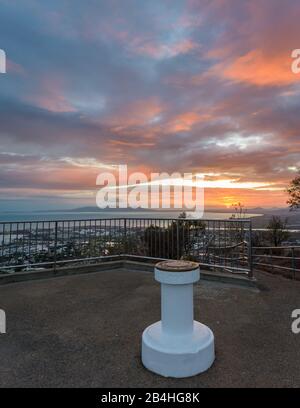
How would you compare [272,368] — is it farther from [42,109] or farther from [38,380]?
[42,109]

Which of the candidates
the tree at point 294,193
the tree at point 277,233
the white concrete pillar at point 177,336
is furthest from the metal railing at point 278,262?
the white concrete pillar at point 177,336

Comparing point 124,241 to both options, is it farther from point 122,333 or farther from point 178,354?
point 178,354

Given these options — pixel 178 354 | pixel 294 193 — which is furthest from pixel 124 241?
pixel 294 193

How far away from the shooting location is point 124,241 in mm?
7574

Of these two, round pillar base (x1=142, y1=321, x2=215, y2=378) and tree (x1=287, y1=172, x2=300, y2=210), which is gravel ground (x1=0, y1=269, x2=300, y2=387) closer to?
round pillar base (x1=142, y1=321, x2=215, y2=378)

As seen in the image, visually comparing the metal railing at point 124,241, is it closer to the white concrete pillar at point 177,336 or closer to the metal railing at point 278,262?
the metal railing at point 278,262

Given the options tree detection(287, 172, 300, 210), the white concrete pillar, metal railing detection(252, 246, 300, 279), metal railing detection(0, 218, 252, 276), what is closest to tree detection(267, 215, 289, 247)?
tree detection(287, 172, 300, 210)

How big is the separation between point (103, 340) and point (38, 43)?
770 cm

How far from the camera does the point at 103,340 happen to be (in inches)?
128

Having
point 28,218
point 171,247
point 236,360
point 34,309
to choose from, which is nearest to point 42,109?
point 28,218

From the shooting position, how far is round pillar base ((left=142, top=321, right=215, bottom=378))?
2.52 metres

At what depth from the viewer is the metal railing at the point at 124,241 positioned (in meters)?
6.01

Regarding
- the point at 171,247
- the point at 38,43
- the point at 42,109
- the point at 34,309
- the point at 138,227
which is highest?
the point at 38,43

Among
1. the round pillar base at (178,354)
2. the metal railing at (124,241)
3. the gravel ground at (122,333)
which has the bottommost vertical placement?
the gravel ground at (122,333)
